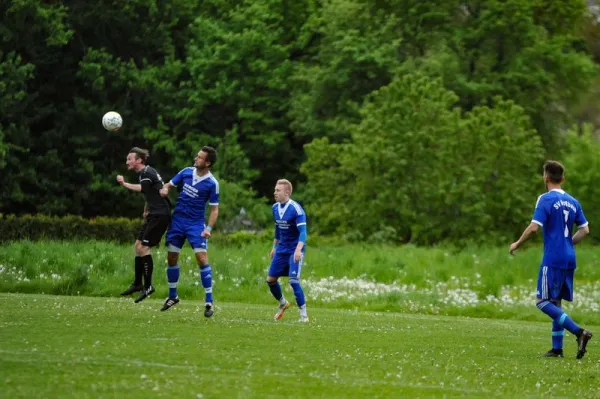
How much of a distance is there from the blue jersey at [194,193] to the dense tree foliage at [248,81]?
94.0ft

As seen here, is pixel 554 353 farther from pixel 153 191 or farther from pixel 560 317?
pixel 153 191

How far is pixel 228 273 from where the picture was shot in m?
24.5

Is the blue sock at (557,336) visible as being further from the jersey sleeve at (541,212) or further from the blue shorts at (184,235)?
the blue shorts at (184,235)

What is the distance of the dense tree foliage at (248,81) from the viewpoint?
50656 millimetres

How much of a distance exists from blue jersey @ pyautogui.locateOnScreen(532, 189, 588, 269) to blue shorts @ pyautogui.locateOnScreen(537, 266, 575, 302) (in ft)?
0.24

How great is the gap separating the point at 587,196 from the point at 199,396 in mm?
48009

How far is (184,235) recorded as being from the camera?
55.4 feet

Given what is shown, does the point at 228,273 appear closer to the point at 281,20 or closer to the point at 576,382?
the point at 576,382

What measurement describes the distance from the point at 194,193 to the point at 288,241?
1.49 m

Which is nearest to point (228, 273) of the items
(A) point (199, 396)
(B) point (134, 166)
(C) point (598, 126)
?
(B) point (134, 166)

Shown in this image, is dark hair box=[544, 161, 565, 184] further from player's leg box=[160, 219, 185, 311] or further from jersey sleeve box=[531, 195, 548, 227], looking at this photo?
player's leg box=[160, 219, 185, 311]

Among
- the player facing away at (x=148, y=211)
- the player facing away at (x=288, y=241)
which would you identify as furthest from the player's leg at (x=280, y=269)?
the player facing away at (x=148, y=211)

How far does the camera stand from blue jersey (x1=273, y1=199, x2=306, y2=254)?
16.5 metres

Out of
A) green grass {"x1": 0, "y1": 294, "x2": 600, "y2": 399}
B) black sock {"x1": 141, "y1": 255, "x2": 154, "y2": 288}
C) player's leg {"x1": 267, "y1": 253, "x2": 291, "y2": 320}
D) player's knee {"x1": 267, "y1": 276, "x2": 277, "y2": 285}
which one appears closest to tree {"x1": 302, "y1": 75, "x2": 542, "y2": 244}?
black sock {"x1": 141, "y1": 255, "x2": 154, "y2": 288}
